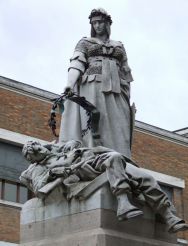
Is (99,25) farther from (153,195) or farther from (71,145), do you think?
(153,195)

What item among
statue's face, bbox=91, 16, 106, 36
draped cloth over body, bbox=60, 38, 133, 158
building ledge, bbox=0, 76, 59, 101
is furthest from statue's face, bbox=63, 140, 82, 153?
building ledge, bbox=0, 76, 59, 101

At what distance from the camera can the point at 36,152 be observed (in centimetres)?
895

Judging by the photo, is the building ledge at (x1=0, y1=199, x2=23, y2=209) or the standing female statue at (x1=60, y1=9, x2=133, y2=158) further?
the building ledge at (x1=0, y1=199, x2=23, y2=209)

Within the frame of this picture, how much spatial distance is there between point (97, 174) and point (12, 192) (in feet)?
61.0

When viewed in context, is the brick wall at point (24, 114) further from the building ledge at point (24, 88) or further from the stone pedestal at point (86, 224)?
the stone pedestal at point (86, 224)

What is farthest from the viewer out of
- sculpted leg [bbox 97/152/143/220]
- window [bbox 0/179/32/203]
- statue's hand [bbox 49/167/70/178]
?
window [bbox 0/179/32/203]

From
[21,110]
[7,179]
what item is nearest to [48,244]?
[7,179]

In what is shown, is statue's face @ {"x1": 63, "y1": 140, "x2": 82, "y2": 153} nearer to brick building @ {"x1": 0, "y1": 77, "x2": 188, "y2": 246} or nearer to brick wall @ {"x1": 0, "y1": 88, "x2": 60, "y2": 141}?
brick building @ {"x1": 0, "y1": 77, "x2": 188, "y2": 246}

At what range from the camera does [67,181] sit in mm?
8508

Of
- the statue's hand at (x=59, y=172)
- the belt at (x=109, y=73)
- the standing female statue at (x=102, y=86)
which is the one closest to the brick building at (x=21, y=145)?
the standing female statue at (x=102, y=86)

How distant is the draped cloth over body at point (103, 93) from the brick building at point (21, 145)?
17.2 metres

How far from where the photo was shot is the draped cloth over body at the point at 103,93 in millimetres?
9430

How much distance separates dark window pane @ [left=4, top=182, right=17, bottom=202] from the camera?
87.1 ft

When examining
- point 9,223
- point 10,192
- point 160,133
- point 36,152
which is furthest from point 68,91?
point 160,133
